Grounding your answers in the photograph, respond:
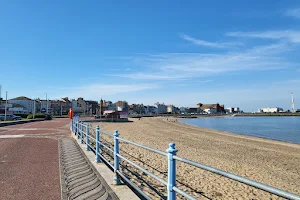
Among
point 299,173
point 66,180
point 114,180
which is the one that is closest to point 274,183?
point 299,173

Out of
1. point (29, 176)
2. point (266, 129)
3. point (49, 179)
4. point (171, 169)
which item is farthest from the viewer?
point (266, 129)

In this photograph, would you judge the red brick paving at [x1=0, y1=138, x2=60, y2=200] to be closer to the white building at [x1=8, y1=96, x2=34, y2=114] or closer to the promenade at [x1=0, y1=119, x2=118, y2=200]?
the promenade at [x1=0, y1=119, x2=118, y2=200]

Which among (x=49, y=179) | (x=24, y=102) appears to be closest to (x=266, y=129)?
(x=49, y=179)

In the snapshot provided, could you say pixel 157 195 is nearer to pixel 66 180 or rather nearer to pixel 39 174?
pixel 66 180

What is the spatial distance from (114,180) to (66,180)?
1.22 meters

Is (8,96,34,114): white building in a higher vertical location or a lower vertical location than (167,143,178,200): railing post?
higher

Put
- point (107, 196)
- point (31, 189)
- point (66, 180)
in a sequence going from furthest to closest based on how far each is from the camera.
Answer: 1. point (66, 180)
2. point (31, 189)
3. point (107, 196)

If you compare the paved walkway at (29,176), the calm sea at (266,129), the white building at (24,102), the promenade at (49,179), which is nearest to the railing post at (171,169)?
the promenade at (49,179)

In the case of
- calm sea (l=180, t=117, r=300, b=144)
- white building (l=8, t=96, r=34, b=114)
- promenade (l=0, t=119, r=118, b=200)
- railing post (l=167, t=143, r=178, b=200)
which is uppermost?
white building (l=8, t=96, r=34, b=114)

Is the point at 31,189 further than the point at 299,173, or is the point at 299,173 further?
the point at 299,173

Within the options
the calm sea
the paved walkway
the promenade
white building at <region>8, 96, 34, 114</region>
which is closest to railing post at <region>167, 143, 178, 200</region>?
the promenade

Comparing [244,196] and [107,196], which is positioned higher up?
[107,196]

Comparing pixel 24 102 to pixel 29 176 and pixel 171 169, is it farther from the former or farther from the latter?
pixel 171 169

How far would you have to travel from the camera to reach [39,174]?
21.6 ft
